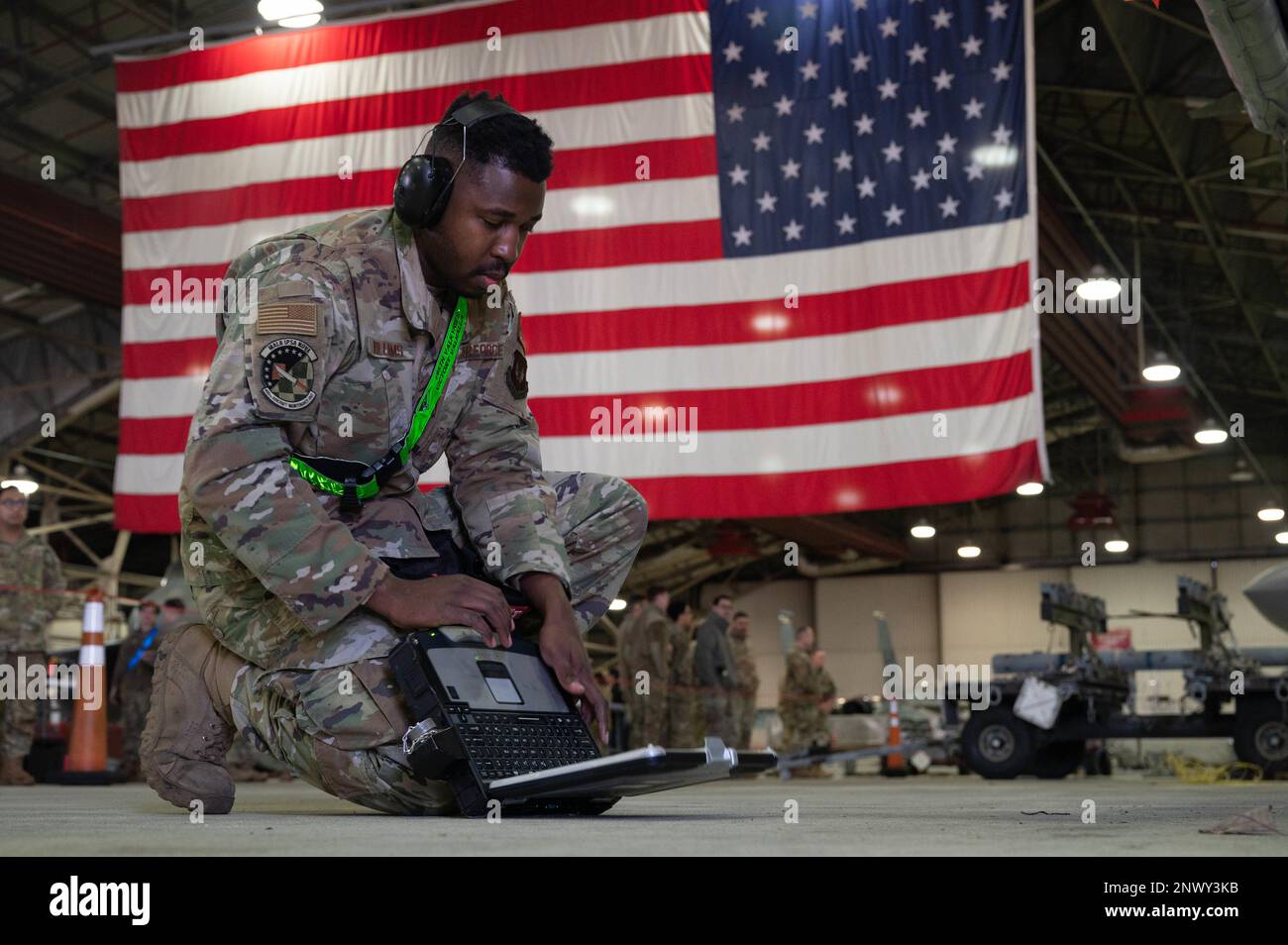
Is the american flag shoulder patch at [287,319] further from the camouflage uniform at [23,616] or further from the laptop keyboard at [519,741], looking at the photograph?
the camouflage uniform at [23,616]

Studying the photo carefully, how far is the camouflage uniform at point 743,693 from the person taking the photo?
8.78 metres

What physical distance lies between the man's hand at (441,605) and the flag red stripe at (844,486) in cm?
333

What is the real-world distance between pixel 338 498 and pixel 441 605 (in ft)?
0.87

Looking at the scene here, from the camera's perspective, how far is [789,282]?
5297 mm

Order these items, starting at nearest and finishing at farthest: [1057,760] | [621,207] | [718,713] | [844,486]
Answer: [844,486] → [621,207] → [1057,760] → [718,713]

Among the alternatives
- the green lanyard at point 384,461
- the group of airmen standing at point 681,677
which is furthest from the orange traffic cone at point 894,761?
the green lanyard at point 384,461

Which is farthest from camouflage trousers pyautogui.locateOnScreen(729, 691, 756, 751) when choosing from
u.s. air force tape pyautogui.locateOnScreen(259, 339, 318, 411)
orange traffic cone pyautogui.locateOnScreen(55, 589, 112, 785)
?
u.s. air force tape pyautogui.locateOnScreen(259, 339, 318, 411)

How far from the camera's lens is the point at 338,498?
5.89ft

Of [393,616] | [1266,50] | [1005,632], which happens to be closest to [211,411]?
[393,616]

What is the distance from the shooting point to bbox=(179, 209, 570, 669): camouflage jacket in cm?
161

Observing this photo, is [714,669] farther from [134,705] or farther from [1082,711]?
[134,705]

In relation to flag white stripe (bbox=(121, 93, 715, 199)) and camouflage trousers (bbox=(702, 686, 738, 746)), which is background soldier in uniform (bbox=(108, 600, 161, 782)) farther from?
camouflage trousers (bbox=(702, 686, 738, 746))

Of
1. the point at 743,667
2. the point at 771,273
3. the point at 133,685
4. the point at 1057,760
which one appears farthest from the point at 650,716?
the point at 771,273

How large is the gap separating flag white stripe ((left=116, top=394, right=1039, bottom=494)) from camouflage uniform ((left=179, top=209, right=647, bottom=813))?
300 cm
